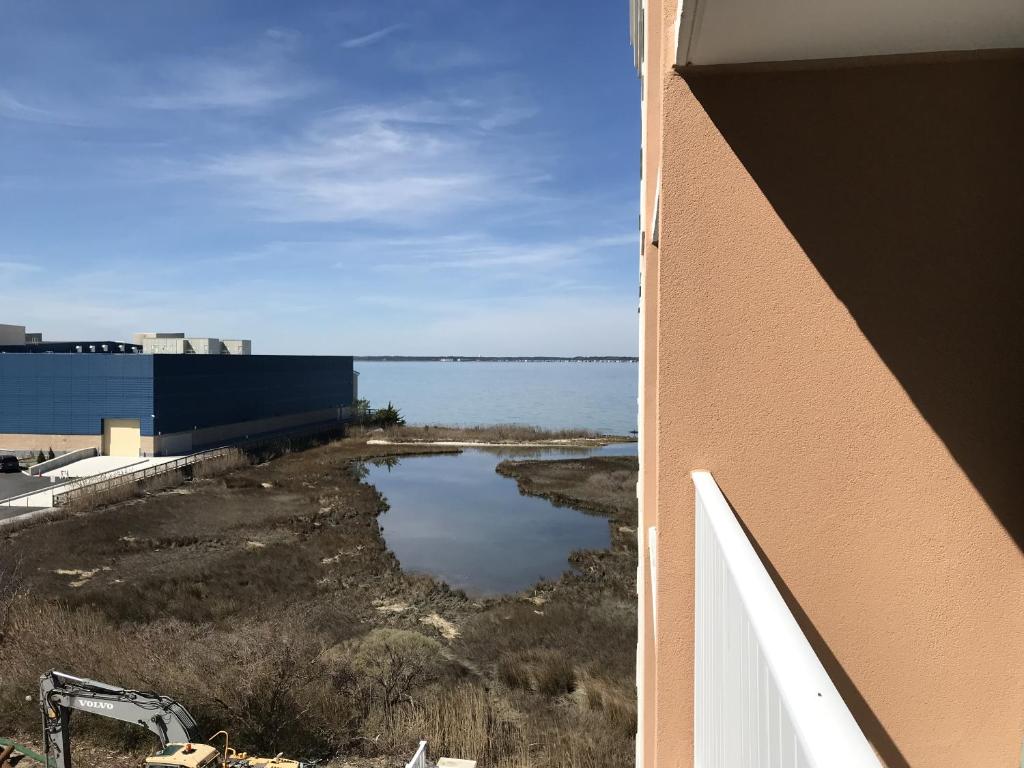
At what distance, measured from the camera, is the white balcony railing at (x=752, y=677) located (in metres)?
1.04

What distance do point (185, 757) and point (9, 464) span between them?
31261mm

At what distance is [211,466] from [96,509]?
370 inches

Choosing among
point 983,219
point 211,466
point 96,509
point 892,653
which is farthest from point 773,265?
point 211,466

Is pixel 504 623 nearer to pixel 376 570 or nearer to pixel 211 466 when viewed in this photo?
pixel 376 570

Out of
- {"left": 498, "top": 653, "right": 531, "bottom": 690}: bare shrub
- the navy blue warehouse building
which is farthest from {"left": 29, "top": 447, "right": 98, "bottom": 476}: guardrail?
{"left": 498, "top": 653, "right": 531, "bottom": 690}: bare shrub

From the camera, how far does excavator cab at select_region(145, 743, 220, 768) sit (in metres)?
7.61

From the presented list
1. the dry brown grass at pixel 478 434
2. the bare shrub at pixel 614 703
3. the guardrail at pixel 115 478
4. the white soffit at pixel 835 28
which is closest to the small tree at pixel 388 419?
the dry brown grass at pixel 478 434

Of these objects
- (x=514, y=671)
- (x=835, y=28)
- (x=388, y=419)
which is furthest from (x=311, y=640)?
(x=388, y=419)

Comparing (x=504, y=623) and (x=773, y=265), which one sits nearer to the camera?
(x=773, y=265)

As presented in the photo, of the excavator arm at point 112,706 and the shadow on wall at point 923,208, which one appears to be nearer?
the shadow on wall at point 923,208

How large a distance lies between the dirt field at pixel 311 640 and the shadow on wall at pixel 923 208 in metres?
8.00

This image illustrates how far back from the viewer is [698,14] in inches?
95.8

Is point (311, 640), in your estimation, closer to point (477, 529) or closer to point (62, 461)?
point (477, 529)

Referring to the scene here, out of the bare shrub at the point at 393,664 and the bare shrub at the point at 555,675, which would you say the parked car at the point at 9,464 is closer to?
the bare shrub at the point at 393,664
